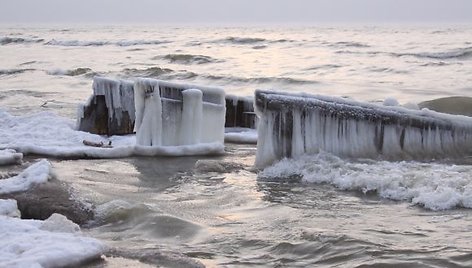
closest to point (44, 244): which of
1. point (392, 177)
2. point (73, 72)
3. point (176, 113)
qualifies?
point (392, 177)

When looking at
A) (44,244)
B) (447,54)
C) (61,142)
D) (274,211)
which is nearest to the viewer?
(44,244)

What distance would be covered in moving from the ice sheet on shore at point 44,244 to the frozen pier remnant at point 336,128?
342 cm

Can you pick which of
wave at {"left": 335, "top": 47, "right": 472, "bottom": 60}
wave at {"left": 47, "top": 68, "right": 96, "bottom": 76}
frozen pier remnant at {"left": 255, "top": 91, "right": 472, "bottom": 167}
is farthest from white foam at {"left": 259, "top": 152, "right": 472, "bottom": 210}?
wave at {"left": 335, "top": 47, "right": 472, "bottom": 60}

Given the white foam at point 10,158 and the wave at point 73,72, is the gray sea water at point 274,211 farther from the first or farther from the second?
the wave at point 73,72

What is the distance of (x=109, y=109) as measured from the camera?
36.8 feet

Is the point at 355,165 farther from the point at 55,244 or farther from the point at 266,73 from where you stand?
the point at 266,73

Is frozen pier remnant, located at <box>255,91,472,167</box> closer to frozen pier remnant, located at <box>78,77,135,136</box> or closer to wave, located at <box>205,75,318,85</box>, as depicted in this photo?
frozen pier remnant, located at <box>78,77,135,136</box>

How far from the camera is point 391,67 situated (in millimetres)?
23766

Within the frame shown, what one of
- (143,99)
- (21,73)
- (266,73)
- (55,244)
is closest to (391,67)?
(266,73)

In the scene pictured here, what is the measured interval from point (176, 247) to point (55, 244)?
37.2 inches

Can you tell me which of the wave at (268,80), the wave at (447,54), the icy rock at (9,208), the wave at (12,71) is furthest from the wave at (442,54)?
the icy rock at (9,208)

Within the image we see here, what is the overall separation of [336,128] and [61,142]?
4663 millimetres

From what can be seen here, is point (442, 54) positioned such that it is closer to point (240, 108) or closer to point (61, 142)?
point (240, 108)

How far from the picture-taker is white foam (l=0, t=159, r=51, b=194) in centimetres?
640
